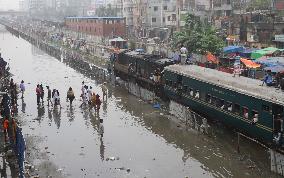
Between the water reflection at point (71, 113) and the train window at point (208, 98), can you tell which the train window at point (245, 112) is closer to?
the train window at point (208, 98)

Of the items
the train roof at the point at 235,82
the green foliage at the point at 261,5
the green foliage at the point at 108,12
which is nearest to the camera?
the train roof at the point at 235,82

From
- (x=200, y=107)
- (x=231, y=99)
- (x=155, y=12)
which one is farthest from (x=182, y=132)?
(x=155, y=12)

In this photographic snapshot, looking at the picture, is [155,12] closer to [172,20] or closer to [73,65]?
[172,20]

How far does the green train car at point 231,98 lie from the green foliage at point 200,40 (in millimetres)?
16359

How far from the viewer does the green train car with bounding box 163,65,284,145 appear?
58.2 feet

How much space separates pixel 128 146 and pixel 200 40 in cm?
2541

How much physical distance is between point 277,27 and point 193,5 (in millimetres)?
31632

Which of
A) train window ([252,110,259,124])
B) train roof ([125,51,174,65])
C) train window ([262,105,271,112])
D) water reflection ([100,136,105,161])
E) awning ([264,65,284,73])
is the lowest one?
water reflection ([100,136,105,161])

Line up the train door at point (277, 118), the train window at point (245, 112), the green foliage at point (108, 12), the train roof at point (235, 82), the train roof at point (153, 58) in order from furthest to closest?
the green foliage at point (108, 12) → the train roof at point (153, 58) → the train window at point (245, 112) → the train roof at point (235, 82) → the train door at point (277, 118)

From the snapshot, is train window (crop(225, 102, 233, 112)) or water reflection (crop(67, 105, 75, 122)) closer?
train window (crop(225, 102, 233, 112))

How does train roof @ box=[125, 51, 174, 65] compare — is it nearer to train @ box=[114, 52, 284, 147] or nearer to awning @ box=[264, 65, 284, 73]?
train @ box=[114, 52, 284, 147]

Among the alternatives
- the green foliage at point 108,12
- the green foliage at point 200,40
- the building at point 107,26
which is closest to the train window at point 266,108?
the green foliage at point 200,40

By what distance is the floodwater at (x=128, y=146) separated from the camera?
17.8 metres

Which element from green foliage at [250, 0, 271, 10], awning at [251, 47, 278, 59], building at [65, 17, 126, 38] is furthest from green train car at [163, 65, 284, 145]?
building at [65, 17, 126, 38]
